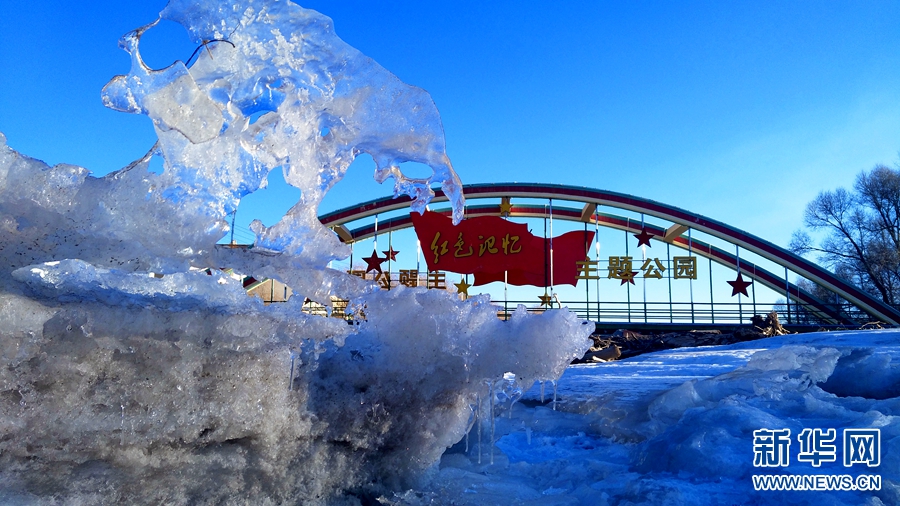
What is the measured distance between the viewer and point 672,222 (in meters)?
14.1

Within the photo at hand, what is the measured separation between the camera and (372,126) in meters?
2.28

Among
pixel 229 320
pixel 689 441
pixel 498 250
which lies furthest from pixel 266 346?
pixel 498 250

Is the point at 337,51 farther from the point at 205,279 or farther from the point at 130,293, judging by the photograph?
the point at 130,293

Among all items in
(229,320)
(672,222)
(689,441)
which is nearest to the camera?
(229,320)

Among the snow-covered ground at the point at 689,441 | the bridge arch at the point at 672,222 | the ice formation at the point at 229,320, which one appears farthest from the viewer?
the bridge arch at the point at 672,222

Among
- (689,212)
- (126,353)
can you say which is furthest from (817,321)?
(126,353)

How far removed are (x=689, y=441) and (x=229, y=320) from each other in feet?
5.34

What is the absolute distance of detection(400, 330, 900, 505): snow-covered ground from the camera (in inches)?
64.8

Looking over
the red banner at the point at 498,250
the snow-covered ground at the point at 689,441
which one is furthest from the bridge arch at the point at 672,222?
the snow-covered ground at the point at 689,441

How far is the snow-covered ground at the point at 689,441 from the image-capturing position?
5.40ft

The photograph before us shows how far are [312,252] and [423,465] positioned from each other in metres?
0.95

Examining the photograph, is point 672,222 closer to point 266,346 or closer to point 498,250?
point 498,250

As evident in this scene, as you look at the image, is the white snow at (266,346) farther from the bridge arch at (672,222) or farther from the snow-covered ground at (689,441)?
the bridge arch at (672,222)

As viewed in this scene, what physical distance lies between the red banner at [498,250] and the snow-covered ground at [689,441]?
33.4ft
